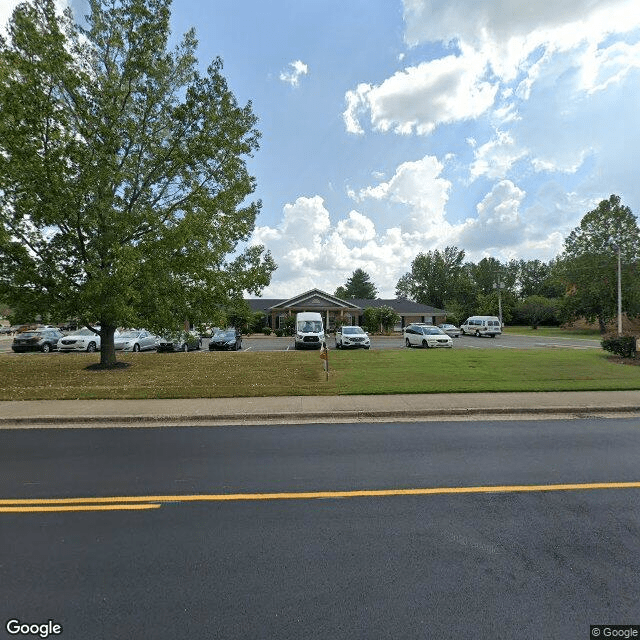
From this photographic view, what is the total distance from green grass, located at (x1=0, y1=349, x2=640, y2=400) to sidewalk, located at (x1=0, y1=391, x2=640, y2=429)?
73cm

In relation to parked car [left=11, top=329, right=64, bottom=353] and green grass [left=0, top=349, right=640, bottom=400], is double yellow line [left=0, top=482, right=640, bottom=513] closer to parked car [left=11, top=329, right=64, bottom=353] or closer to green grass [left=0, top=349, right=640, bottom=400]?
green grass [left=0, top=349, right=640, bottom=400]

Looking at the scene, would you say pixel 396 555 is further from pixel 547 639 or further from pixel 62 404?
pixel 62 404

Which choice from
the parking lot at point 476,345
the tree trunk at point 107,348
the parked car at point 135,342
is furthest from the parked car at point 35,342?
the tree trunk at point 107,348

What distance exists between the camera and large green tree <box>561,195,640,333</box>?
4694 cm

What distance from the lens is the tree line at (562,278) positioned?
156 ft

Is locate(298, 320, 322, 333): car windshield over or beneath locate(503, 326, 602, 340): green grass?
over

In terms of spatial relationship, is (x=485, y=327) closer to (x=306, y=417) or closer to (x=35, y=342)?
(x=306, y=417)

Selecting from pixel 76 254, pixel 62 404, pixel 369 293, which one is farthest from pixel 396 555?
pixel 369 293

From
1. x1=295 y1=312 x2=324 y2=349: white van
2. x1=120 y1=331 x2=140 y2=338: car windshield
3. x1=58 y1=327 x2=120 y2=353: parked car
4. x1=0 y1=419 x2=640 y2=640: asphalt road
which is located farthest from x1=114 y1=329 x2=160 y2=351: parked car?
x1=0 y1=419 x2=640 y2=640: asphalt road

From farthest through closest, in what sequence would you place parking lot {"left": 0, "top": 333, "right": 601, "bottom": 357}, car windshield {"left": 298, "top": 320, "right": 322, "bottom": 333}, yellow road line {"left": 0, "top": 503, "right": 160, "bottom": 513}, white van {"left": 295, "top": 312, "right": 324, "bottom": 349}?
car windshield {"left": 298, "top": 320, "right": 322, "bottom": 333} < white van {"left": 295, "top": 312, "right": 324, "bottom": 349} < parking lot {"left": 0, "top": 333, "right": 601, "bottom": 357} < yellow road line {"left": 0, "top": 503, "right": 160, "bottom": 513}

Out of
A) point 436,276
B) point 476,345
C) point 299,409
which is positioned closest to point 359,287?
point 436,276

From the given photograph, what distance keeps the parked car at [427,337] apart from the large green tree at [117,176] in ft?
46.9

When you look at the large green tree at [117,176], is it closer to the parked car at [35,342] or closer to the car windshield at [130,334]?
the car windshield at [130,334]

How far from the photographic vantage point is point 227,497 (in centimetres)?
459
